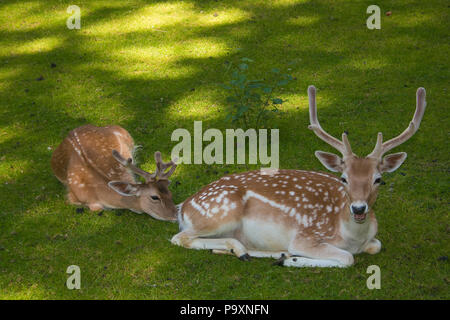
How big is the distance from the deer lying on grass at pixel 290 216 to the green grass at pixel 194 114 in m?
0.17

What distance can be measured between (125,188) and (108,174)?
0.59 meters

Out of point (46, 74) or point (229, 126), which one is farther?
point (46, 74)

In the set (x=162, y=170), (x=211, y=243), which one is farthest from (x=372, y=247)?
(x=162, y=170)

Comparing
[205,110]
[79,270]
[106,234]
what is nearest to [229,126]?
[205,110]

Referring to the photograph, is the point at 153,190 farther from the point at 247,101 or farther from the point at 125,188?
the point at 247,101

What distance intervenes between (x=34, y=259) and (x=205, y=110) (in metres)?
3.84

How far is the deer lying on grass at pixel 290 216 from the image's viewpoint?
5.45 m

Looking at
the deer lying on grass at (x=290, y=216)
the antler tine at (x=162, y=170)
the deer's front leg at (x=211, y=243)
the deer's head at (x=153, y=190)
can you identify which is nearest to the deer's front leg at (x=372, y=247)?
the deer lying on grass at (x=290, y=216)

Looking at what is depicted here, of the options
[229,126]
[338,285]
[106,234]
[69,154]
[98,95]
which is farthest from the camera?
[98,95]

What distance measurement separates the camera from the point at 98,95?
959 centimetres

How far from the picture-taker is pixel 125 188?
655 cm

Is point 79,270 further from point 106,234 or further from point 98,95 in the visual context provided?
point 98,95

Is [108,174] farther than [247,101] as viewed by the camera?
No

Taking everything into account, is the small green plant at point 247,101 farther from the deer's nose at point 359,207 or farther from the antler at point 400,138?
the deer's nose at point 359,207
